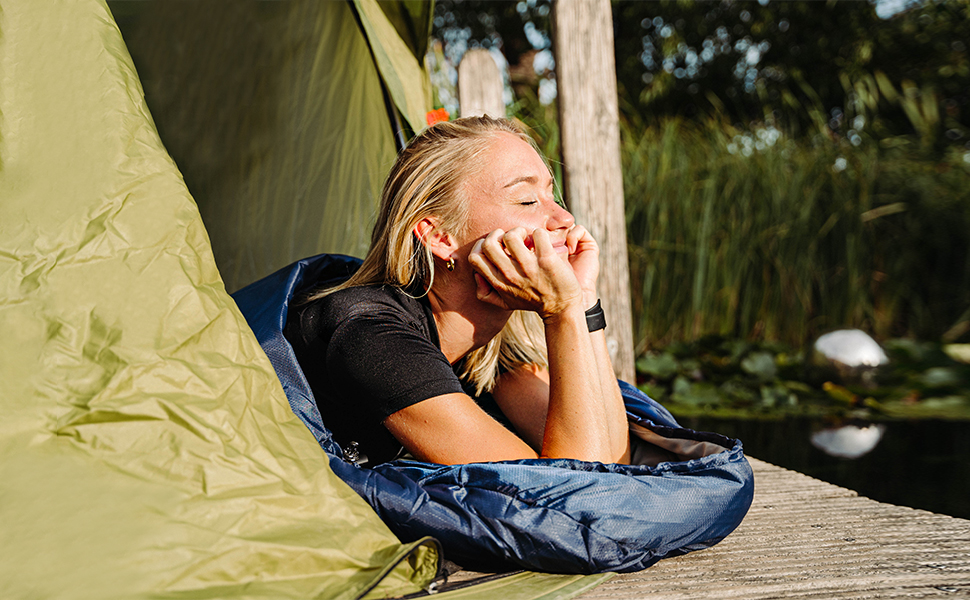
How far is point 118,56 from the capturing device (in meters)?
1.29

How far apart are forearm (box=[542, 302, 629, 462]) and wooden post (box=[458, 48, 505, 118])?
2284 mm

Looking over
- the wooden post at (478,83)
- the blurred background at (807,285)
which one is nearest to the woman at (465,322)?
the blurred background at (807,285)

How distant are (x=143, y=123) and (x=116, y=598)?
0.78 m

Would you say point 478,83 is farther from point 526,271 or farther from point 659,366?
point 526,271

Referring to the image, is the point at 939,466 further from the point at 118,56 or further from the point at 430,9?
the point at 118,56

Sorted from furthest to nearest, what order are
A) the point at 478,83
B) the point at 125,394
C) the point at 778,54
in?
the point at 778,54, the point at 478,83, the point at 125,394

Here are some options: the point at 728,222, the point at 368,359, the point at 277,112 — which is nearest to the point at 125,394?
the point at 368,359

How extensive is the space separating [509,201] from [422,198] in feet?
0.64

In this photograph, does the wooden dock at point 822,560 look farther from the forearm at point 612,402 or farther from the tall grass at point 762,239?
the tall grass at point 762,239

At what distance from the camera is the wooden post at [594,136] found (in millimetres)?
2871

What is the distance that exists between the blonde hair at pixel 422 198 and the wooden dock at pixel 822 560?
772 millimetres

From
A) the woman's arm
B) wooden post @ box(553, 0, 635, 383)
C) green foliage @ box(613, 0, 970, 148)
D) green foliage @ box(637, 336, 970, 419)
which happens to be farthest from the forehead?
green foliage @ box(613, 0, 970, 148)

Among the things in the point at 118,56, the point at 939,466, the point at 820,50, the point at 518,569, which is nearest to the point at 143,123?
the point at 118,56

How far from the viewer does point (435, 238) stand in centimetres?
162
